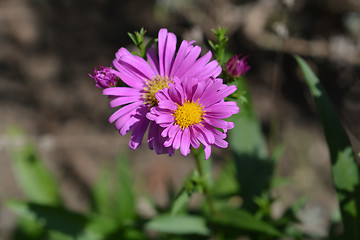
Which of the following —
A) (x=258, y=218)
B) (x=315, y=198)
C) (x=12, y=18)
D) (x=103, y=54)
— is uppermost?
(x=12, y=18)

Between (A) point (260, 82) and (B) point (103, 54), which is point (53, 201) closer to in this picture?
(B) point (103, 54)

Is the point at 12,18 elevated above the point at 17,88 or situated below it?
above

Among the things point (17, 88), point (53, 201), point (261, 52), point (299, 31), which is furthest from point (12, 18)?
point (299, 31)

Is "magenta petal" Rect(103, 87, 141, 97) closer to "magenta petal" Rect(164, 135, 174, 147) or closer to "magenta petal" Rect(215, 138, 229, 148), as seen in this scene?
"magenta petal" Rect(164, 135, 174, 147)

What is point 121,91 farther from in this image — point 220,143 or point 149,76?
point 220,143

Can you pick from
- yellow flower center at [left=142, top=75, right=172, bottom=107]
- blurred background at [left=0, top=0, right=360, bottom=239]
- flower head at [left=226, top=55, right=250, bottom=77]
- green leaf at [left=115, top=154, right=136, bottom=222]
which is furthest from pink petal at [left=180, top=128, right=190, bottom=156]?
blurred background at [left=0, top=0, right=360, bottom=239]

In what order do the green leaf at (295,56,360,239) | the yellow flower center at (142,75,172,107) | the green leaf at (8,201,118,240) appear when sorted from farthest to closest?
the green leaf at (8,201,118,240)
the green leaf at (295,56,360,239)
the yellow flower center at (142,75,172,107)

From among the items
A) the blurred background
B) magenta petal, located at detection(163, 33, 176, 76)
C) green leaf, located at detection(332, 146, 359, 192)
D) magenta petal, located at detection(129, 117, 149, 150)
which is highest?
the blurred background

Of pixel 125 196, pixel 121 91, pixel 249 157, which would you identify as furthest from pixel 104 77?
pixel 125 196
